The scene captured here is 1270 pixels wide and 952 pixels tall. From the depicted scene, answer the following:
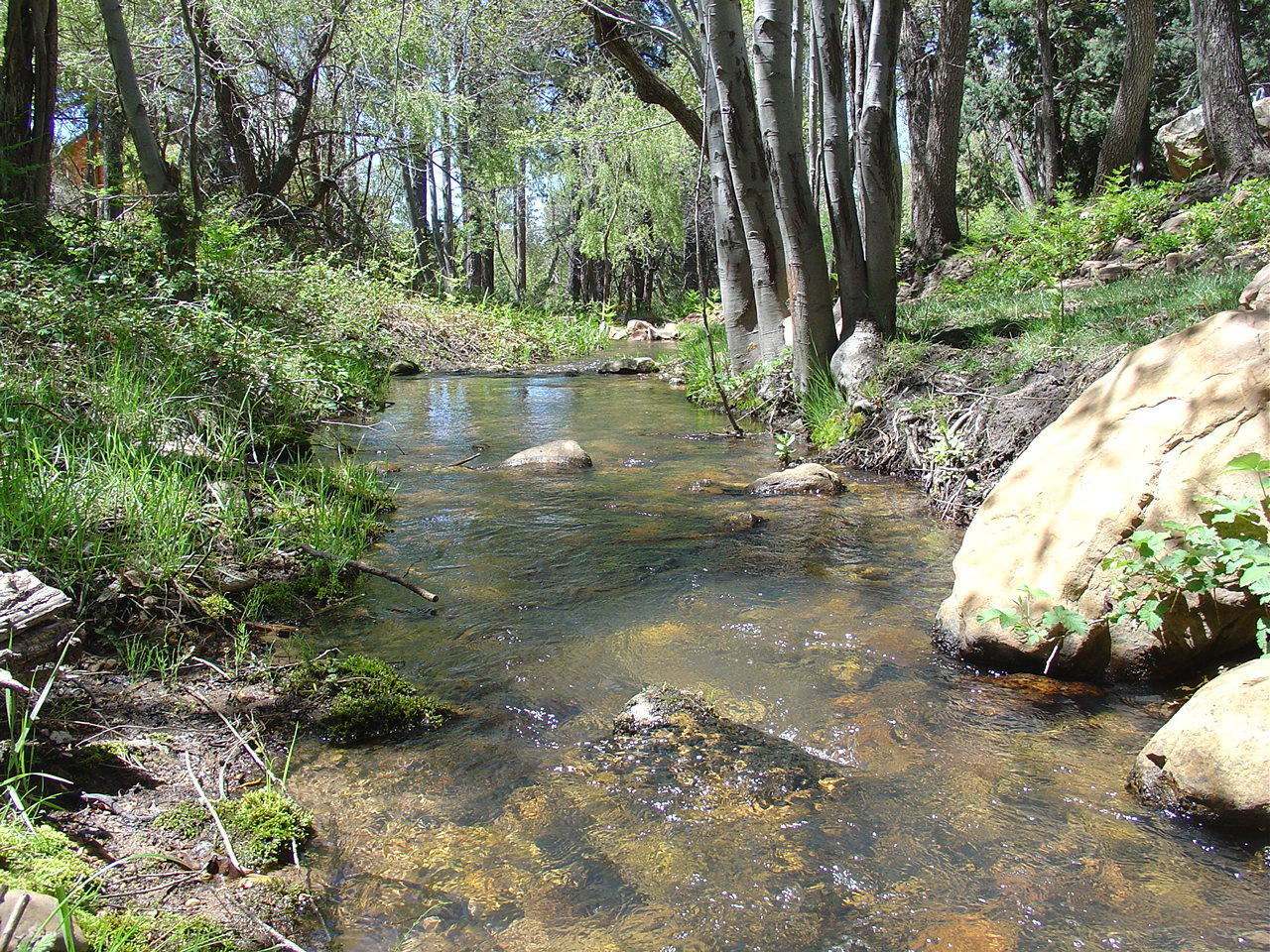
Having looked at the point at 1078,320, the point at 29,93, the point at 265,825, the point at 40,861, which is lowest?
the point at 265,825

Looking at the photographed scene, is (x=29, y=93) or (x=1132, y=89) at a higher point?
(x=1132, y=89)

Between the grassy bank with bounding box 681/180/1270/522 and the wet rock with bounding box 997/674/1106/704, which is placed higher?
the grassy bank with bounding box 681/180/1270/522

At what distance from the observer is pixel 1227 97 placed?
11.8 metres

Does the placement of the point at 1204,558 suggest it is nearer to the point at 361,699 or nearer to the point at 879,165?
the point at 361,699

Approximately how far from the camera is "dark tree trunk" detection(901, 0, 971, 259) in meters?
14.0

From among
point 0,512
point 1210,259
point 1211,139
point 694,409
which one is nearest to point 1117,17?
point 1211,139

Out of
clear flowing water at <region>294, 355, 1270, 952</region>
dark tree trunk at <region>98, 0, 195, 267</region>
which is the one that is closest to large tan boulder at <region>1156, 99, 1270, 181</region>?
clear flowing water at <region>294, 355, 1270, 952</region>

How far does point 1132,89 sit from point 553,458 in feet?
43.7

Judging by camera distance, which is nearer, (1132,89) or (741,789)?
(741,789)

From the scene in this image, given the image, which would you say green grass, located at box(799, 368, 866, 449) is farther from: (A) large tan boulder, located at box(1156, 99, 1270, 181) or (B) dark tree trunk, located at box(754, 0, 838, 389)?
(A) large tan boulder, located at box(1156, 99, 1270, 181)

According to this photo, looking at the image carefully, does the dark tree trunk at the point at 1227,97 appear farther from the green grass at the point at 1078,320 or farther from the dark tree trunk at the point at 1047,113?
the green grass at the point at 1078,320

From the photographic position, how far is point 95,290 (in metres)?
6.07

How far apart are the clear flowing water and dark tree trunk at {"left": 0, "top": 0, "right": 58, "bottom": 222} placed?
5.72 meters

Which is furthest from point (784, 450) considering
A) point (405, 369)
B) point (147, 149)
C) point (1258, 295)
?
point (405, 369)
